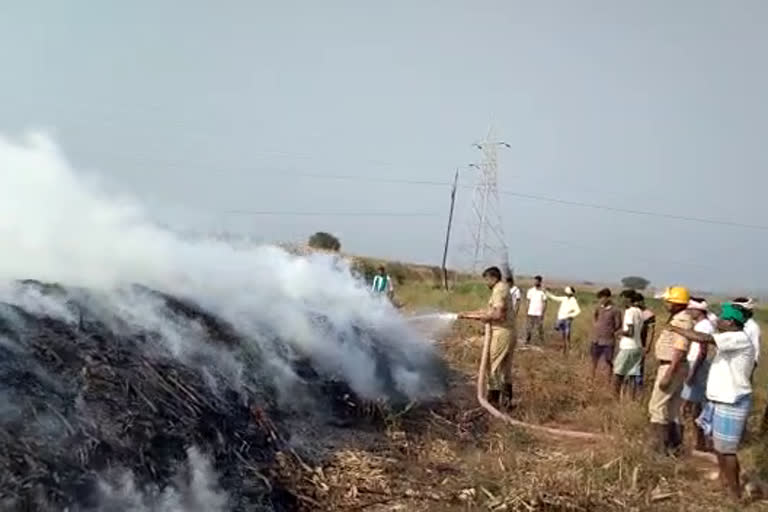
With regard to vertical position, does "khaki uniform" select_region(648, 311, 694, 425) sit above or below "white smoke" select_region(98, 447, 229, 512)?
above

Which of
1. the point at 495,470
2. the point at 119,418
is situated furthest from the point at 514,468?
the point at 119,418

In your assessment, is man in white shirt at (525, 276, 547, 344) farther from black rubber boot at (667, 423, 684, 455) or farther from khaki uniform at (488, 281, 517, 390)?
black rubber boot at (667, 423, 684, 455)

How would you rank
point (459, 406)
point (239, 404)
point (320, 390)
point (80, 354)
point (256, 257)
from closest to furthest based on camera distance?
1. point (80, 354)
2. point (239, 404)
3. point (320, 390)
4. point (459, 406)
5. point (256, 257)

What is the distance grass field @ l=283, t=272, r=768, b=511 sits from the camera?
6270 mm

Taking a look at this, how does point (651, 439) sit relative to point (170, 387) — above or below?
below

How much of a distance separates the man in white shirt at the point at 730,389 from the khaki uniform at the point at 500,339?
3291 mm

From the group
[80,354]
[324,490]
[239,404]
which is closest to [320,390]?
[239,404]

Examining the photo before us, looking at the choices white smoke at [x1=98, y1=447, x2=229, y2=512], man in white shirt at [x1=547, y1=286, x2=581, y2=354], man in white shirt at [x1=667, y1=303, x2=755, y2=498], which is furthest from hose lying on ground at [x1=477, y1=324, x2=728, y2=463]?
man in white shirt at [x1=547, y1=286, x2=581, y2=354]

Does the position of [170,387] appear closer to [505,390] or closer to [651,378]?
[505,390]

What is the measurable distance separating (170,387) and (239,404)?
0.77 meters

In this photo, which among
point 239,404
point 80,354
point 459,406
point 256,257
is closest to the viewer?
point 80,354

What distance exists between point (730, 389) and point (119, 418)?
4641 mm

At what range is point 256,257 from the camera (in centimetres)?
1048

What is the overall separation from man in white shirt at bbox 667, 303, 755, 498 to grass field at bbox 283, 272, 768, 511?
362mm
